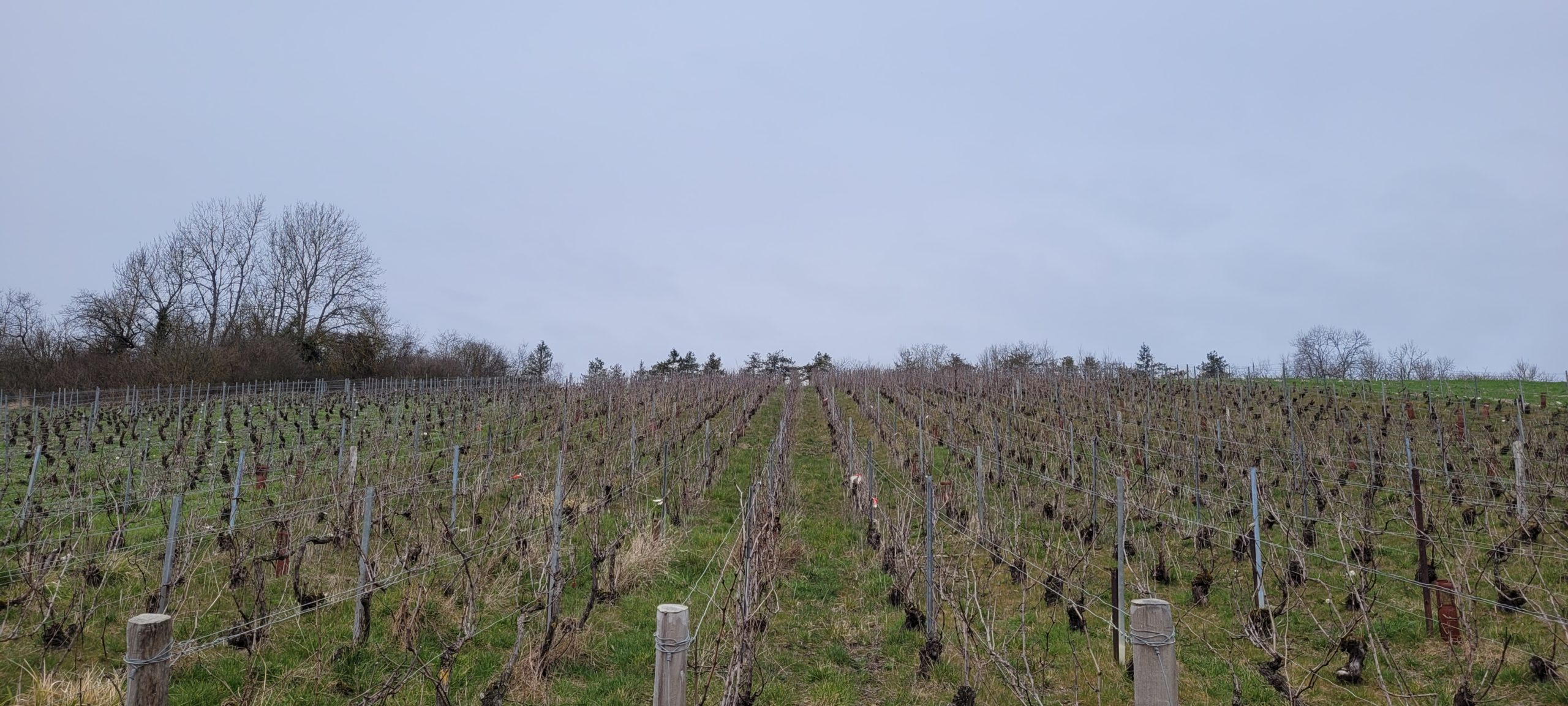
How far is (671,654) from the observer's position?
7.45 feet

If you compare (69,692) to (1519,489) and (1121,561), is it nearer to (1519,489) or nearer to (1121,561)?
(1121,561)

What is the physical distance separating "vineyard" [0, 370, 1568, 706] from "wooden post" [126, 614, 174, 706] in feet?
0.07

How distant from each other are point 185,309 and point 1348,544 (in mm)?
40679

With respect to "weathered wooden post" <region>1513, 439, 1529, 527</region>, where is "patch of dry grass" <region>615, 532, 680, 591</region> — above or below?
below

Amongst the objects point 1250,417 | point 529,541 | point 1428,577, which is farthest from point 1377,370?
point 529,541

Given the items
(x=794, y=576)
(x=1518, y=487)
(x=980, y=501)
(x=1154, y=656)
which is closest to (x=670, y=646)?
(x=1154, y=656)

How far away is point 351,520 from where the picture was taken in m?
5.69

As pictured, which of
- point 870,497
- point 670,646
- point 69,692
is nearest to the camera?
point 670,646

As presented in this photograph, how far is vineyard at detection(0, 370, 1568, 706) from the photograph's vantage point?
4.09m

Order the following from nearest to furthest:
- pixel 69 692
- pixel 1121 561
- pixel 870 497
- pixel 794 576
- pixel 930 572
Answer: pixel 69 692
pixel 1121 561
pixel 930 572
pixel 794 576
pixel 870 497

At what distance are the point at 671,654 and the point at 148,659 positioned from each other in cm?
146

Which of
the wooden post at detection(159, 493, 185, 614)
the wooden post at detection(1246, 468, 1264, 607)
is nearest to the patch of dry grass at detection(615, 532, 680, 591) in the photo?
the wooden post at detection(159, 493, 185, 614)

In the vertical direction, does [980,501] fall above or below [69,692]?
above

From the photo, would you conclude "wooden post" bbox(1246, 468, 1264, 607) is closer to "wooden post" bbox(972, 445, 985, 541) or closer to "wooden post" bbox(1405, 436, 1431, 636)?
"wooden post" bbox(1405, 436, 1431, 636)
